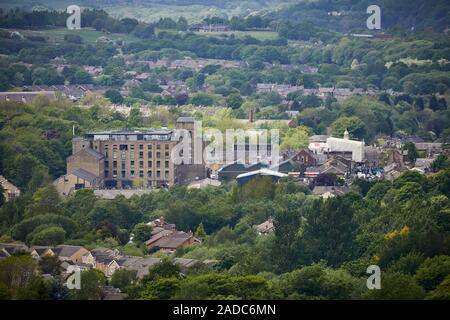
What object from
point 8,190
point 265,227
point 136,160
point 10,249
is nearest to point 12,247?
point 10,249

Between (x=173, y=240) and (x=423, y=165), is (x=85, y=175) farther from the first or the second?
(x=173, y=240)

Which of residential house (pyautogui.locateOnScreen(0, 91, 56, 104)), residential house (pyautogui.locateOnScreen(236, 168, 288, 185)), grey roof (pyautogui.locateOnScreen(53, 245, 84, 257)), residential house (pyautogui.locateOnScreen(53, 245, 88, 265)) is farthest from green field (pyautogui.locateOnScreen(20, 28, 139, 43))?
residential house (pyautogui.locateOnScreen(53, 245, 88, 265))

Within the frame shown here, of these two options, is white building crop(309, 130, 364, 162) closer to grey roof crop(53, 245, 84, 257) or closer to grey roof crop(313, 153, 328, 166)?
grey roof crop(313, 153, 328, 166)

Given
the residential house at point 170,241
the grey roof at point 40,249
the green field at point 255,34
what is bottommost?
the green field at point 255,34

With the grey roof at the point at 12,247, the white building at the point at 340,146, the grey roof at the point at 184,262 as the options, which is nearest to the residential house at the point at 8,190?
the grey roof at the point at 12,247

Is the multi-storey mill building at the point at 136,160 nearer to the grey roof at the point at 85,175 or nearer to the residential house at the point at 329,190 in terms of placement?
the grey roof at the point at 85,175
